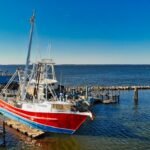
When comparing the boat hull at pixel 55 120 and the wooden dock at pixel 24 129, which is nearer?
the boat hull at pixel 55 120

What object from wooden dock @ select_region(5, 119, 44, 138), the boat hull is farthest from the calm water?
the boat hull

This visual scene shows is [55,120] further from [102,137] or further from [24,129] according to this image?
[102,137]

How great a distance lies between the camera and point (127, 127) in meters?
45.9

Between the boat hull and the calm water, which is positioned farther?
the boat hull

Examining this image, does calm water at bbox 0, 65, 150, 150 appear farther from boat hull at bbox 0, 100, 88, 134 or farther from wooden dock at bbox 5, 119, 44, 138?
boat hull at bbox 0, 100, 88, 134

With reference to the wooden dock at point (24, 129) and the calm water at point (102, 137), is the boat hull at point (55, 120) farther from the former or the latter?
the calm water at point (102, 137)

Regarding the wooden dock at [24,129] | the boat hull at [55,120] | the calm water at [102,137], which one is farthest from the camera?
the wooden dock at [24,129]

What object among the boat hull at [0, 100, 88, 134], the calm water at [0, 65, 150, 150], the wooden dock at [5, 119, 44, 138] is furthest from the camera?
the wooden dock at [5, 119, 44, 138]

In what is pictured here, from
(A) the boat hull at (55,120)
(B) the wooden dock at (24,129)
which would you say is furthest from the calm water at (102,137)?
(A) the boat hull at (55,120)

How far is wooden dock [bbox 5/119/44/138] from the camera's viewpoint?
40.6 meters

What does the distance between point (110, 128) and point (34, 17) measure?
19.3m

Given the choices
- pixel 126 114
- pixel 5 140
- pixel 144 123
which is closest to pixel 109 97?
pixel 126 114

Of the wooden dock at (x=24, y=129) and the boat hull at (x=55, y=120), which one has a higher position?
the boat hull at (x=55, y=120)

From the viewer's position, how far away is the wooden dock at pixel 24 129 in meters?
40.6
